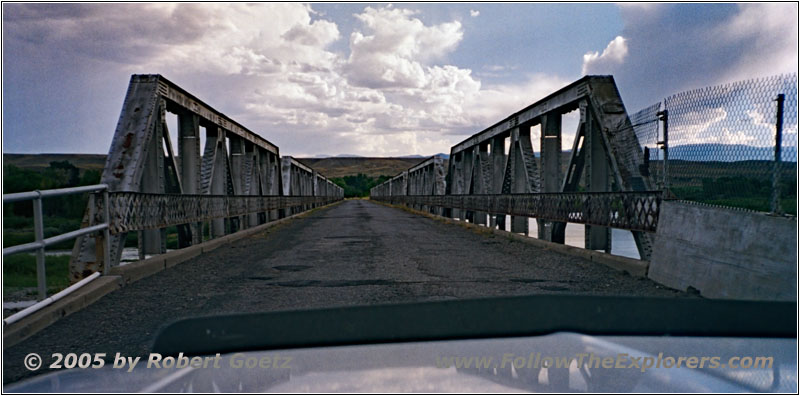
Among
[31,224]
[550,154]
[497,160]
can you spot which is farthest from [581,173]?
[31,224]

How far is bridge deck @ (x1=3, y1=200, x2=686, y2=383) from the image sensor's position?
4.59 meters

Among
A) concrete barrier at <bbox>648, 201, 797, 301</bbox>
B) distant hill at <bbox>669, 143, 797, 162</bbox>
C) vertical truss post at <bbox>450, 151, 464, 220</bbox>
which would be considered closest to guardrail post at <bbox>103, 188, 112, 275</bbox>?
concrete barrier at <bbox>648, 201, 797, 301</bbox>

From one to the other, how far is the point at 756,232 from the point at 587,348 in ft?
13.0

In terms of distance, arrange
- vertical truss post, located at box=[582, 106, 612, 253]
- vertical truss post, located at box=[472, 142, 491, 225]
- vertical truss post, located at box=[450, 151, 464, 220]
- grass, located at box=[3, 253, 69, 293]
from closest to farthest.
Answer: vertical truss post, located at box=[582, 106, 612, 253]
grass, located at box=[3, 253, 69, 293]
vertical truss post, located at box=[472, 142, 491, 225]
vertical truss post, located at box=[450, 151, 464, 220]

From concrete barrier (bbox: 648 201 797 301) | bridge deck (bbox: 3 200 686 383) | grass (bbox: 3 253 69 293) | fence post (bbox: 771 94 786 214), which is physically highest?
fence post (bbox: 771 94 786 214)

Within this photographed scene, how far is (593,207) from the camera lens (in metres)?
9.86

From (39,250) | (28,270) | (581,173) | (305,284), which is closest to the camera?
(39,250)

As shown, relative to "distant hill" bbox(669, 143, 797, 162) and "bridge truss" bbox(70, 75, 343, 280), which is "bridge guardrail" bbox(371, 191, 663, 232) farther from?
"bridge truss" bbox(70, 75, 343, 280)

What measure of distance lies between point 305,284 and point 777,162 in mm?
4877

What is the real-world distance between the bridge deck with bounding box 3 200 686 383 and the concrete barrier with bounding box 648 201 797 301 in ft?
1.17

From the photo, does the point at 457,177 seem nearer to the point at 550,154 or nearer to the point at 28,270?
the point at 550,154

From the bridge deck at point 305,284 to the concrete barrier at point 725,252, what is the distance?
1.17 ft

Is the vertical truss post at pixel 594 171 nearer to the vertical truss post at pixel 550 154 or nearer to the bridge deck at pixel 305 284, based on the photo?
the bridge deck at pixel 305 284

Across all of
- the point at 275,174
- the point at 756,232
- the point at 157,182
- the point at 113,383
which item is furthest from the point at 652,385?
the point at 275,174
